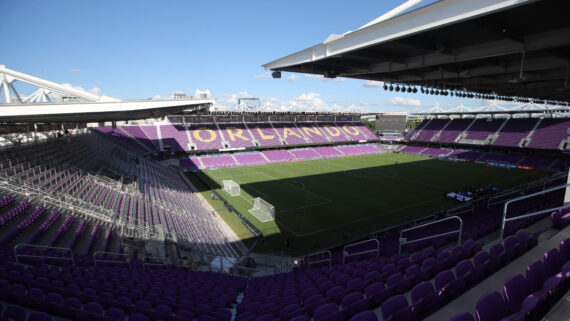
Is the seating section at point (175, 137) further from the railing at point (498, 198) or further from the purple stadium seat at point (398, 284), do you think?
the purple stadium seat at point (398, 284)

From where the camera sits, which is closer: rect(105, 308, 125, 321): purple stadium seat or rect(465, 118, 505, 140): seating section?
rect(105, 308, 125, 321): purple stadium seat

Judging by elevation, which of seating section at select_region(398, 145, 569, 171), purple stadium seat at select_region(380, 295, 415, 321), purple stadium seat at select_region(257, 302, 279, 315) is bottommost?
seating section at select_region(398, 145, 569, 171)

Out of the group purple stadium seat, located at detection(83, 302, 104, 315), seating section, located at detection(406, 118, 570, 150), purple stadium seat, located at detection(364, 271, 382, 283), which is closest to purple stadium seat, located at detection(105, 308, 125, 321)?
purple stadium seat, located at detection(83, 302, 104, 315)

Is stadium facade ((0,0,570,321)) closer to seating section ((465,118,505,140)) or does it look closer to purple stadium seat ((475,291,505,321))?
purple stadium seat ((475,291,505,321))

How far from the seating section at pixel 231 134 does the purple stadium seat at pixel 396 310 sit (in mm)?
42288

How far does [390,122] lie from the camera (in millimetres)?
66312

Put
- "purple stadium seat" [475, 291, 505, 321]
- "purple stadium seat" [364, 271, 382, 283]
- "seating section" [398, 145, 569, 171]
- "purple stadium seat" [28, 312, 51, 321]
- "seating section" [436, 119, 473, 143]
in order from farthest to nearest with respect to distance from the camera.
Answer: "seating section" [436, 119, 473, 143], "seating section" [398, 145, 569, 171], "purple stadium seat" [364, 271, 382, 283], "purple stadium seat" [28, 312, 51, 321], "purple stadium seat" [475, 291, 505, 321]

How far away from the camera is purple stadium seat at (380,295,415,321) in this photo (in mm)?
3419

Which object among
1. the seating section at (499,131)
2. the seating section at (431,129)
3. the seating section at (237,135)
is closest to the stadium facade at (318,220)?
the seating section at (499,131)

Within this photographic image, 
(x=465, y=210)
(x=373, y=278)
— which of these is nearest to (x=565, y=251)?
(x=373, y=278)

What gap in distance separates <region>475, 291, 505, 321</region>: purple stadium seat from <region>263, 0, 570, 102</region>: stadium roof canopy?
4.78 metres

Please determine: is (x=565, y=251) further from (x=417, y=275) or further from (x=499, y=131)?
(x=499, y=131)

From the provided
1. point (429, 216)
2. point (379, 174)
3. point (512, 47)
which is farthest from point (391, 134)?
point (512, 47)

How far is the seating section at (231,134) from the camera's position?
138 feet
